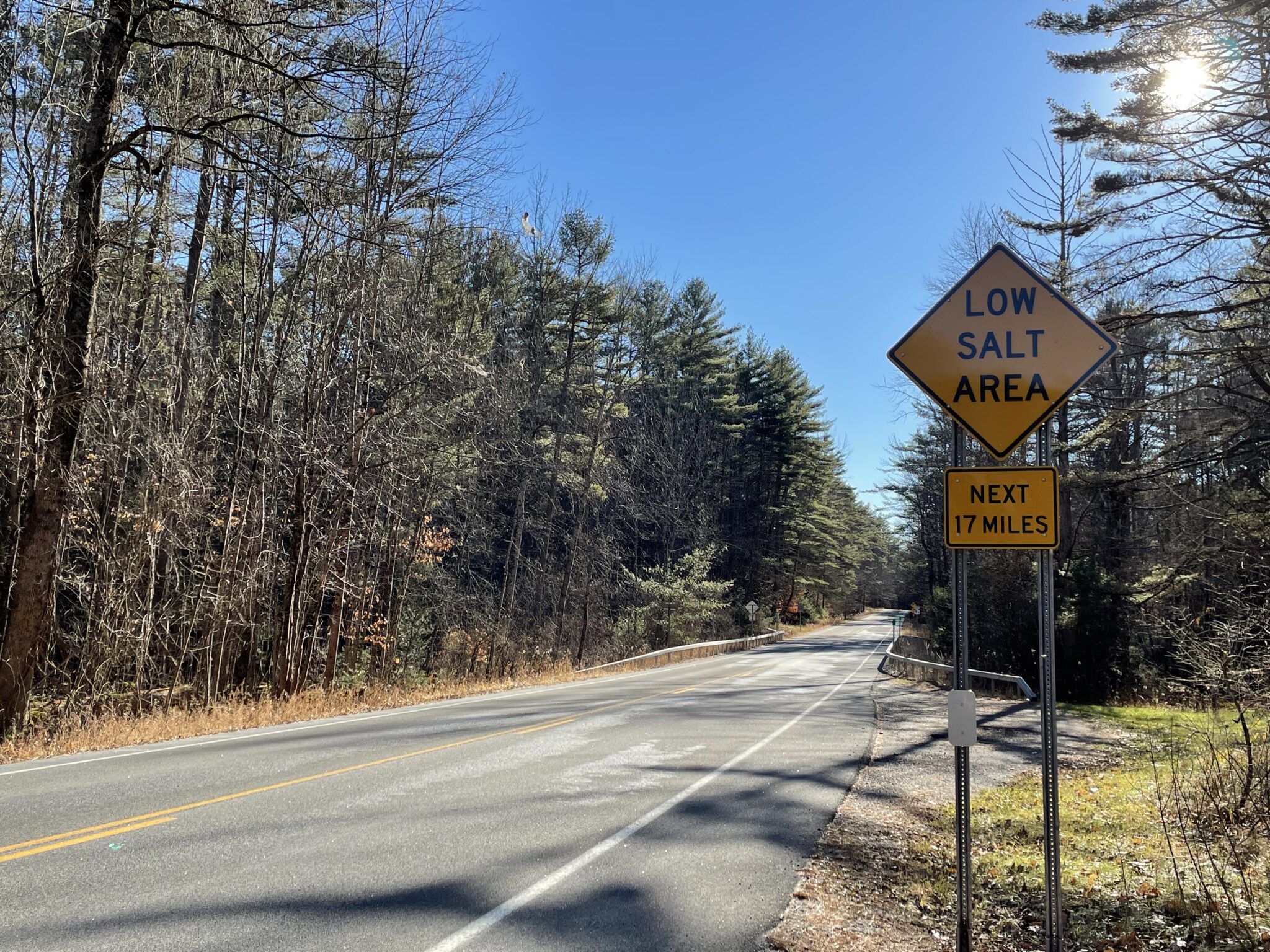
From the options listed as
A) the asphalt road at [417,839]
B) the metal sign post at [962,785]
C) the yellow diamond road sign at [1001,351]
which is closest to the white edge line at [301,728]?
the asphalt road at [417,839]

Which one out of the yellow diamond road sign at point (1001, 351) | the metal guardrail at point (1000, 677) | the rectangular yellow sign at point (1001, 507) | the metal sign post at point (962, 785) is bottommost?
the metal guardrail at point (1000, 677)

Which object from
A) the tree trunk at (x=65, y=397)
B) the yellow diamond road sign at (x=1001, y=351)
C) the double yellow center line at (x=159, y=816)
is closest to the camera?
the yellow diamond road sign at (x=1001, y=351)

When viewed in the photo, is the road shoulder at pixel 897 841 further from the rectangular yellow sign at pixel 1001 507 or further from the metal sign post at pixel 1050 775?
the rectangular yellow sign at pixel 1001 507

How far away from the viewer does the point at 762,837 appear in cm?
561

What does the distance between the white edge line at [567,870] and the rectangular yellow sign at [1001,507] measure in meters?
2.96

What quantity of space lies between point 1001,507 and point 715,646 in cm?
3139

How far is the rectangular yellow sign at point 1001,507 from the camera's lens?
3359 millimetres

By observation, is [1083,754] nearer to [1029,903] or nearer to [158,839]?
[1029,903]

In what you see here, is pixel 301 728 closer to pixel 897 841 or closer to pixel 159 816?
pixel 159 816

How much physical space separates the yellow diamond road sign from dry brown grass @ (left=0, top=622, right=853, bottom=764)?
9500 millimetres

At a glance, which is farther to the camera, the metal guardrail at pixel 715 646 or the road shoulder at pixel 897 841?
the metal guardrail at pixel 715 646

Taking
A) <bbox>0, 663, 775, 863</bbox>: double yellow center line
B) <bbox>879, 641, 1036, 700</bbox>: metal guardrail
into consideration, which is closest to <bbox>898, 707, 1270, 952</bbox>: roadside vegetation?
<bbox>0, 663, 775, 863</bbox>: double yellow center line

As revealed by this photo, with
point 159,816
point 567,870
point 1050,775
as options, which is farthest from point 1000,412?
point 159,816

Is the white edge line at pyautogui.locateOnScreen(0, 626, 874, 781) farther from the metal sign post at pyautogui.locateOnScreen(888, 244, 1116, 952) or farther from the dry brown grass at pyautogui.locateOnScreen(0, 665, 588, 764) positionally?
the metal sign post at pyautogui.locateOnScreen(888, 244, 1116, 952)
